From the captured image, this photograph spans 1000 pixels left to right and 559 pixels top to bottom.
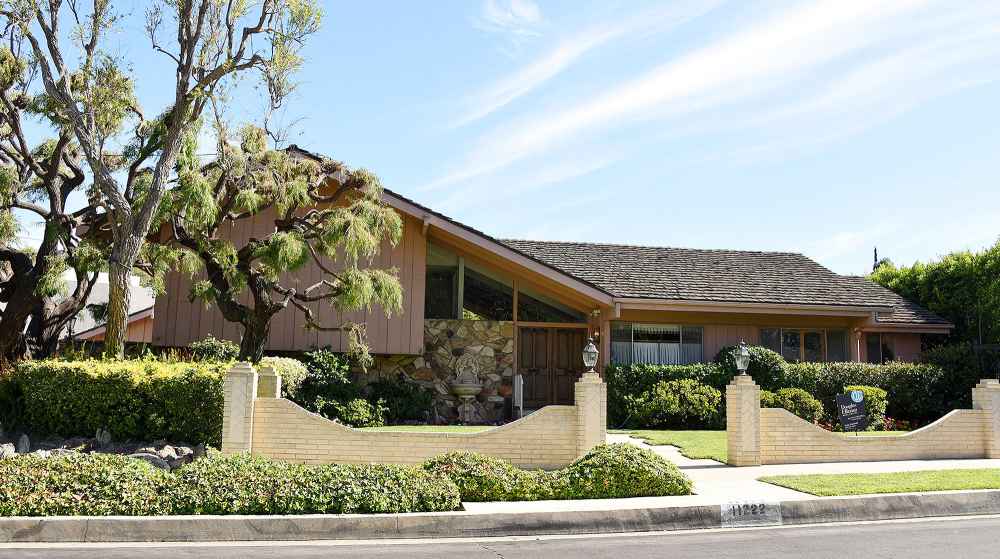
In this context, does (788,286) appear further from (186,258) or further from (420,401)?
(186,258)

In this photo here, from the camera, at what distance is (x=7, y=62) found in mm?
15906

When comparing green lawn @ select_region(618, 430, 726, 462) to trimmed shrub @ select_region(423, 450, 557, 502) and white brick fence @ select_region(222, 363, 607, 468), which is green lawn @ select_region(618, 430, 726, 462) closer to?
white brick fence @ select_region(222, 363, 607, 468)

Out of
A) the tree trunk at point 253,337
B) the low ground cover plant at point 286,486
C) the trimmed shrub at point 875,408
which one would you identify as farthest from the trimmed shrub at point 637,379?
the low ground cover plant at point 286,486

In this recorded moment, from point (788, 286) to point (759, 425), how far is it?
32.6 feet

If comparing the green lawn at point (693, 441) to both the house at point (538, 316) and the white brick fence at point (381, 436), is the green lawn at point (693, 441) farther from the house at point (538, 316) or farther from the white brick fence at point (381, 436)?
the house at point (538, 316)

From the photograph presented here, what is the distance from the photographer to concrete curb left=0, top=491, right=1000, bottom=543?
7906 millimetres

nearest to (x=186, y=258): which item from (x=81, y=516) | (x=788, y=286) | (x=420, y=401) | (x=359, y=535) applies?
(x=420, y=401)

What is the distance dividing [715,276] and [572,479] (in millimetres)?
13471

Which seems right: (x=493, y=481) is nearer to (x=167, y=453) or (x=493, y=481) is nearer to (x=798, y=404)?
(x=167, y=453)

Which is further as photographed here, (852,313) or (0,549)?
(852,313)

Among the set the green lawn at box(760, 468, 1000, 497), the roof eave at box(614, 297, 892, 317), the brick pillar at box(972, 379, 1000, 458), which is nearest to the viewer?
the green lawn at box(760, 468, 1000, 497)

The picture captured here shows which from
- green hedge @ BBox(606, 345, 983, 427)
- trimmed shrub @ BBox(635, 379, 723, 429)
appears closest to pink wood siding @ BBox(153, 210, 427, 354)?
green hedge @ BBox(606, 345, 983, 427)

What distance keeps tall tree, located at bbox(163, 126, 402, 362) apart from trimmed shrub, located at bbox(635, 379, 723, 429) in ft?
20.4

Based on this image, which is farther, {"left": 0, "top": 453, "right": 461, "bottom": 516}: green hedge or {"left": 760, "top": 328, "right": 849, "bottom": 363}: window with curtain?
{"left": 760, "top": 328, "right": 849, "bottom": 363}: window with curtain
